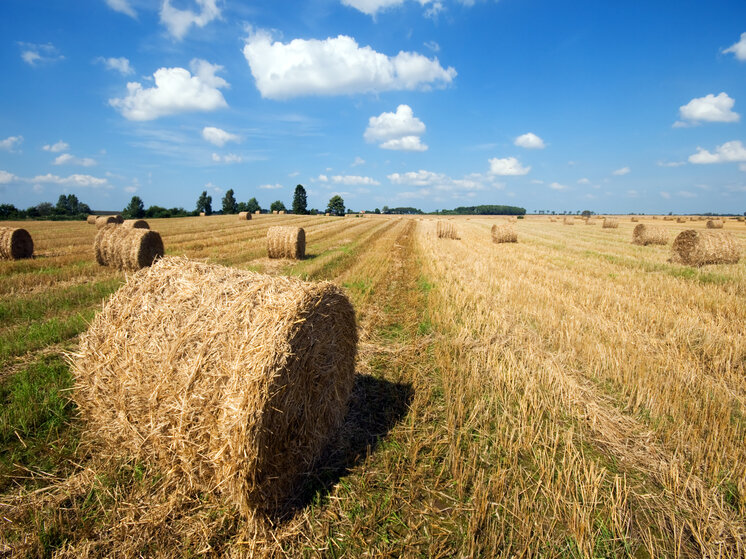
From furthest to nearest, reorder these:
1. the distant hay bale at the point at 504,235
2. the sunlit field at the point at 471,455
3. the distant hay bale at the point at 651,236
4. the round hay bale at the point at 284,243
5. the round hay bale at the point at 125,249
Result: the distant hay bale at the point at 504,235 < the distant hay bale at the point at 651,236 < the round hay bale at the point at 284,243 < the round hay bale at the point at 125,249 < the sunlit field at the point at 471,455

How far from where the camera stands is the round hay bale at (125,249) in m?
12.6

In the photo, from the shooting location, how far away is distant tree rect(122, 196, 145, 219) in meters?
60.2

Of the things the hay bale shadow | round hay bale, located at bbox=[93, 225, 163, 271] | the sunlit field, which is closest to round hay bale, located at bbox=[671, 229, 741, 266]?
the sunlit field

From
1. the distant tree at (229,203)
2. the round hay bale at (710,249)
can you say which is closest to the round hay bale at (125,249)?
the round hay bale at (710,249)

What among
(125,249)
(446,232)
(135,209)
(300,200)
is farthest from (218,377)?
(300,200)

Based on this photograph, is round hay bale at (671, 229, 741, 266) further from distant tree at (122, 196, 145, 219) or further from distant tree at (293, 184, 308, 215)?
distant tree at (293, 184, 308, 215)

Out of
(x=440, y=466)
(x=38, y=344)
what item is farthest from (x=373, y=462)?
(x=38, y=344)

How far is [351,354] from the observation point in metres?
4.44

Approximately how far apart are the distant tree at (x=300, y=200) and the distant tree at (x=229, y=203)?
15.3 m

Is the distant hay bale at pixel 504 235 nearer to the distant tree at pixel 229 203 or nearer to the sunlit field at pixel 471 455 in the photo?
the sunlit field at pixel 471 455

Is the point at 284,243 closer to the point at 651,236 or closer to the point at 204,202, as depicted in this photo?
the point at 651,236

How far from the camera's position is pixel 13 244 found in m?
13.3

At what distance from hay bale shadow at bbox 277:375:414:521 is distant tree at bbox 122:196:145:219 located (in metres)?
68.4

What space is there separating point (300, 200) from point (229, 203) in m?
18.2
